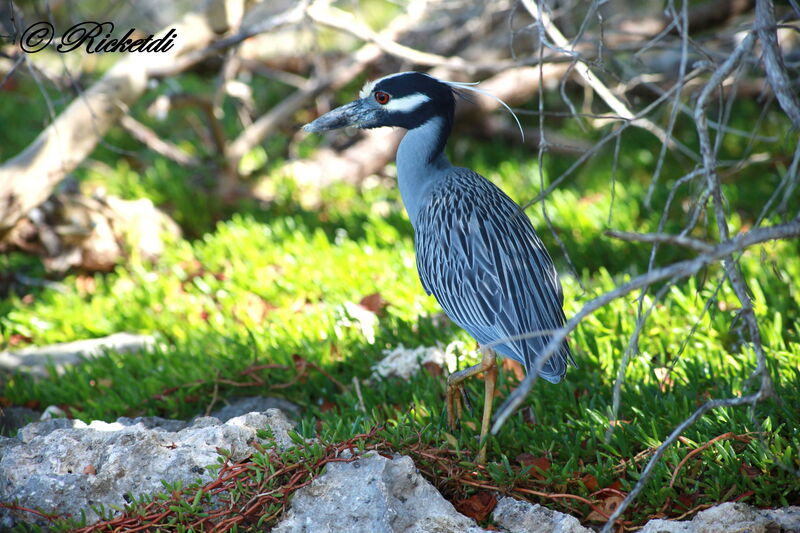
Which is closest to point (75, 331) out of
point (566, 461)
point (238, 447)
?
point (238, 447)

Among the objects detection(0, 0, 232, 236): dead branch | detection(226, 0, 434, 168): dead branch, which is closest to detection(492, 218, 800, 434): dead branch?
detection(0, 0, 232, 236): dead branch

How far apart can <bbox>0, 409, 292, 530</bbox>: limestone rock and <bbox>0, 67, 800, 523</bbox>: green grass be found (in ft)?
1.31

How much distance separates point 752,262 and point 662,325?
0.94m

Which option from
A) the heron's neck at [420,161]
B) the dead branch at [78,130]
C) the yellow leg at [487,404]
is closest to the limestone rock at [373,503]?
the yellow leg at [487,404]

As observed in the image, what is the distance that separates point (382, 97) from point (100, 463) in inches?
77.9

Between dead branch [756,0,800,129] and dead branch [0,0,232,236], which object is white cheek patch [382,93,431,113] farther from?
dead branch [0,0,232,236]

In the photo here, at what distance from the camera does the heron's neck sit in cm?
357

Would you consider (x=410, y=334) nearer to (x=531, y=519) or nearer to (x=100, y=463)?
(x=531, y=519)

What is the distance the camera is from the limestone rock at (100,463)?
8.86 feet

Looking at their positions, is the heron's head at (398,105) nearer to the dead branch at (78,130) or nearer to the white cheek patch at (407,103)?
the white cheek patch at (407,103)

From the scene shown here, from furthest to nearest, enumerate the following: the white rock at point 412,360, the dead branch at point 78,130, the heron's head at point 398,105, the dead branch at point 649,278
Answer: the dead branch at point 78,130, the white rock at point 412,360, the heron's head at point 398,105, the dead branch at point 649,278

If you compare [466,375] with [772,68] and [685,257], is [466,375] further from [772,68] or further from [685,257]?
[685,257]

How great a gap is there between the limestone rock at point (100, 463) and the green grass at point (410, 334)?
1.31ft

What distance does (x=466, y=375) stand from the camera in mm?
3105
